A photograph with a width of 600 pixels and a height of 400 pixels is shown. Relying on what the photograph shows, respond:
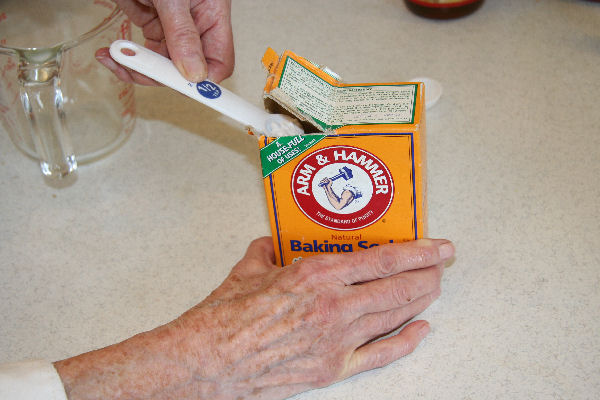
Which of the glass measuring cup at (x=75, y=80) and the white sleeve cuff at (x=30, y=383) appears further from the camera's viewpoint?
the glass measuring cup at (x=75, y=80)

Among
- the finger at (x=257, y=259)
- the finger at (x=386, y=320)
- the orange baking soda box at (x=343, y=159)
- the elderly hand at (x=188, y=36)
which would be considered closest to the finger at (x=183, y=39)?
the elderly hand at (x=188, y=36)

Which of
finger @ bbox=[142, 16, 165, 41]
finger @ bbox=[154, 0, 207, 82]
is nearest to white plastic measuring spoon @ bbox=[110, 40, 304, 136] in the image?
finger @ bbox=[154, 0, 207, 82]

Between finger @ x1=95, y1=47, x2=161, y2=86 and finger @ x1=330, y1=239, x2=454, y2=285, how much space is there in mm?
381

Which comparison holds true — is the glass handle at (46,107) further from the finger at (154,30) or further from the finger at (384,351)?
the finger at (384,351)

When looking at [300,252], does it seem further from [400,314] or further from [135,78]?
[135,78]

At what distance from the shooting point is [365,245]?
31.9 inches

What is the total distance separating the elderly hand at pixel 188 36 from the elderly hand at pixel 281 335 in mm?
268

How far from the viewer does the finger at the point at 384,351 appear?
77 cm

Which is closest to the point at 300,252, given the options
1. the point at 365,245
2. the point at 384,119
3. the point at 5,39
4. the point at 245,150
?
the point at 365,245

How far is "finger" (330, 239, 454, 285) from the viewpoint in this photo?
773mm

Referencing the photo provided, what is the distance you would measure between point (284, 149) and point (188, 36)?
0.79 feet

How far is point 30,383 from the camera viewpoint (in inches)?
27.2

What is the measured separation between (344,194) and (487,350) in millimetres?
234

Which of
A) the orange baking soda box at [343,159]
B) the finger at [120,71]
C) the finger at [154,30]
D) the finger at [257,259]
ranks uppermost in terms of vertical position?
the finger at [154,30]
